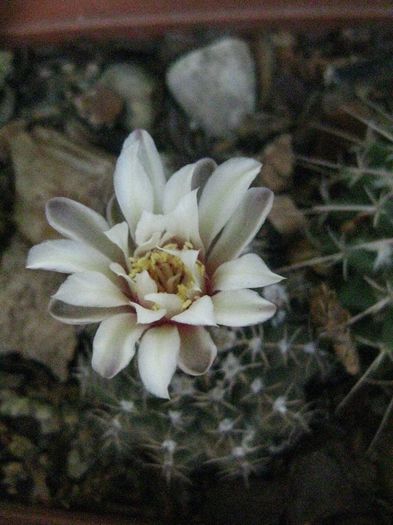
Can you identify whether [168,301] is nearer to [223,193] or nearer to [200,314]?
[200,314]

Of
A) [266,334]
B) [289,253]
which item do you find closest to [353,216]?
[289,253]

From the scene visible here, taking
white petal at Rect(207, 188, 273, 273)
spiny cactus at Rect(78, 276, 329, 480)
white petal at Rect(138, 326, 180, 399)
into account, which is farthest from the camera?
spiny cactus at Rect(78, 276, 329, 480)

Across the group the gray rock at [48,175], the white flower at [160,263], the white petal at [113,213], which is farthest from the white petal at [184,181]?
the gray rock at [48,175]

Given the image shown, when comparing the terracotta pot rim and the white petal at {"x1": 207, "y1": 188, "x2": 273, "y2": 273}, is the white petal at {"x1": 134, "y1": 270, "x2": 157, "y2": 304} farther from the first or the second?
the terracotta pot rim

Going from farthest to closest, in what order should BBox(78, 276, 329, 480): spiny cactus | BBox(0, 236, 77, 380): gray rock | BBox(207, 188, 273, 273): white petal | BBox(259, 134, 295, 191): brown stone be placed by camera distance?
BBox(259, 134, 295, 191): brown stone → BBox(0, 236, 77, 380): gray rock → BBox(78, 276, 329, 480): spiny cactus → BBox(207, 188, 273, 273): white petal

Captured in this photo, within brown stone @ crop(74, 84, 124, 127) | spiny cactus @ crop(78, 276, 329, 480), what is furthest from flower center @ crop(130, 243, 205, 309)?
brown stone @ crop(74, 84, 124, 127)

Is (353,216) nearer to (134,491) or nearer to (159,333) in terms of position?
(159,333)

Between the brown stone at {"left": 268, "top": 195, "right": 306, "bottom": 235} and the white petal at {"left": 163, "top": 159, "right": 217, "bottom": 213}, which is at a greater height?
the white petal at {"left": 163, "top": 159, "right": 217, "bottom": 213}
